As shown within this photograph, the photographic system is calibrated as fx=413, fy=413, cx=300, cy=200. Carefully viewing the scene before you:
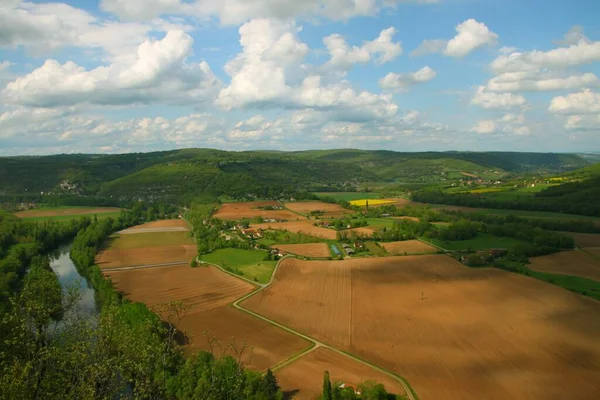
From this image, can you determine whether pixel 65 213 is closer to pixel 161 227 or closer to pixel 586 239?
pixel 161 227

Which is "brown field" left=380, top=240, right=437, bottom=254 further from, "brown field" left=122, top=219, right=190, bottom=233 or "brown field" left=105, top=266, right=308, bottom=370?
"brown field" left=122, top=219, right=190, bottom=233

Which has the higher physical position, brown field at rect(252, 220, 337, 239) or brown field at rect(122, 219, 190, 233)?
brown field at rect(252, 220, 337, 239)

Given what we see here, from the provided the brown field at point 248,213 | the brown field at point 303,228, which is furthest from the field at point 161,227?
the brown field at point 303,228

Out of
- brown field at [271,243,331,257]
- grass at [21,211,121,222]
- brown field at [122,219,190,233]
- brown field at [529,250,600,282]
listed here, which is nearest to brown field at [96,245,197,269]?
brown field at [271,243,331,257]

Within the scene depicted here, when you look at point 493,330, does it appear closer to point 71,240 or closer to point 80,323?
point 80,323

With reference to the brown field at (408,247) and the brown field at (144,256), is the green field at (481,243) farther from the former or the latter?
the brown field at (144,256)

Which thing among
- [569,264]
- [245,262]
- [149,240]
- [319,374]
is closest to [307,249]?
[245,262]
